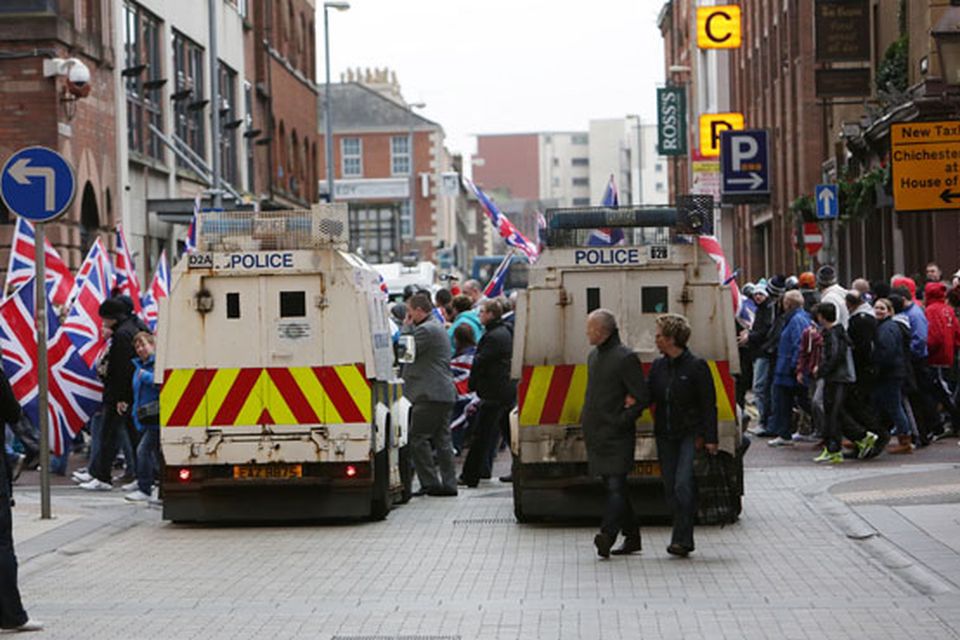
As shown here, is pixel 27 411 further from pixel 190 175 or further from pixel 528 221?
pixel 528 221

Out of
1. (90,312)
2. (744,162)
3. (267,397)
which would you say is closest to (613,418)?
(267,397)

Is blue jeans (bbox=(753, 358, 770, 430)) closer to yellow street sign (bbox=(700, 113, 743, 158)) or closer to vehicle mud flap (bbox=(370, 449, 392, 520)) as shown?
vehicle mud flap (bbox=(370, 449, 392, 520))

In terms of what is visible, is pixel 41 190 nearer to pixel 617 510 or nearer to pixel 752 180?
pixel 617 510

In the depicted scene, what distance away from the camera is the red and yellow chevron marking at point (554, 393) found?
17.3 meters

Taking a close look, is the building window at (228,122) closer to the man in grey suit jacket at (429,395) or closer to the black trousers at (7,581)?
the man in grey suit jacket at (429,395)

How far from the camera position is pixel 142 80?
4175cm

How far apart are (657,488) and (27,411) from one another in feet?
24.5

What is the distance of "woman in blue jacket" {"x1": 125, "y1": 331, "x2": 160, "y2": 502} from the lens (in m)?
20.2

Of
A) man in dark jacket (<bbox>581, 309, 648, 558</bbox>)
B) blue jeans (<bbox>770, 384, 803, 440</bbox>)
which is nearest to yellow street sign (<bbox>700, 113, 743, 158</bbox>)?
blue jeans (<bbox>770, 384, 803, 440</bbox>)

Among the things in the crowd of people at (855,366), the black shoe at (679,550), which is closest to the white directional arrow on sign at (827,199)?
the crowd of people at (855,366)

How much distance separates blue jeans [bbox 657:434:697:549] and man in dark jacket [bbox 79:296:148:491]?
791 cm

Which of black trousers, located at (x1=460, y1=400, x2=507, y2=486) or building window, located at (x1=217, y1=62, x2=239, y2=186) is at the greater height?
building window, located at (x1=217, y1=62, x2=239, y2=186)

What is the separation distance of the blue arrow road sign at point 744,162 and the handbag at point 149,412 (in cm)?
2703

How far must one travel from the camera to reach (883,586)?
13.4m
